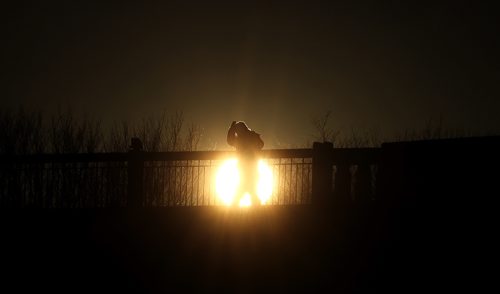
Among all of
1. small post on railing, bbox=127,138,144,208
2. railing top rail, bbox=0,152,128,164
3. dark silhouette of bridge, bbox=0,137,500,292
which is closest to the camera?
dark silhouette of bridge, bbox=0,137,500,292

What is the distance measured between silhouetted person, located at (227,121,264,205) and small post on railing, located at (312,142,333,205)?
1147 millimetres

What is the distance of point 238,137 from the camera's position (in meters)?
16.0

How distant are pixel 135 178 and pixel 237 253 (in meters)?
5.39

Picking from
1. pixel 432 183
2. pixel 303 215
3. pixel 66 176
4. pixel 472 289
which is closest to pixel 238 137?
pixel 303 215

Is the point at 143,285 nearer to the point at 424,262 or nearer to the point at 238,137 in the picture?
the point at 424,262

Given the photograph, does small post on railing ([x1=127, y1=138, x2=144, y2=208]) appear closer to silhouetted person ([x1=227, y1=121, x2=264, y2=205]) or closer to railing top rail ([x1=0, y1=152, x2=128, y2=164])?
railing top rail ([x1=0, y1=152, x2=128, y2=164])

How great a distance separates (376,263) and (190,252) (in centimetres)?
250

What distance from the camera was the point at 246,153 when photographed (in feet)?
52.4

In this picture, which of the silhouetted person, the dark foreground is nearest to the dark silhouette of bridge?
the dark foreground

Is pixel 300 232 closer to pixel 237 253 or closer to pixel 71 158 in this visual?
Result: pixel 237 253

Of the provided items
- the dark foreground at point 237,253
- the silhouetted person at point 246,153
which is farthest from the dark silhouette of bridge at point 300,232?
the silhouetted person at point 246,153

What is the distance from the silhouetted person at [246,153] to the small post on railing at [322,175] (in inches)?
45.2

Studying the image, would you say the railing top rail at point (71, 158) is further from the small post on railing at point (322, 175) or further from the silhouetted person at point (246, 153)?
the small post on railing at point (322, 175)

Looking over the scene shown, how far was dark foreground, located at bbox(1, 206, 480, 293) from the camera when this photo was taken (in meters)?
10.1
